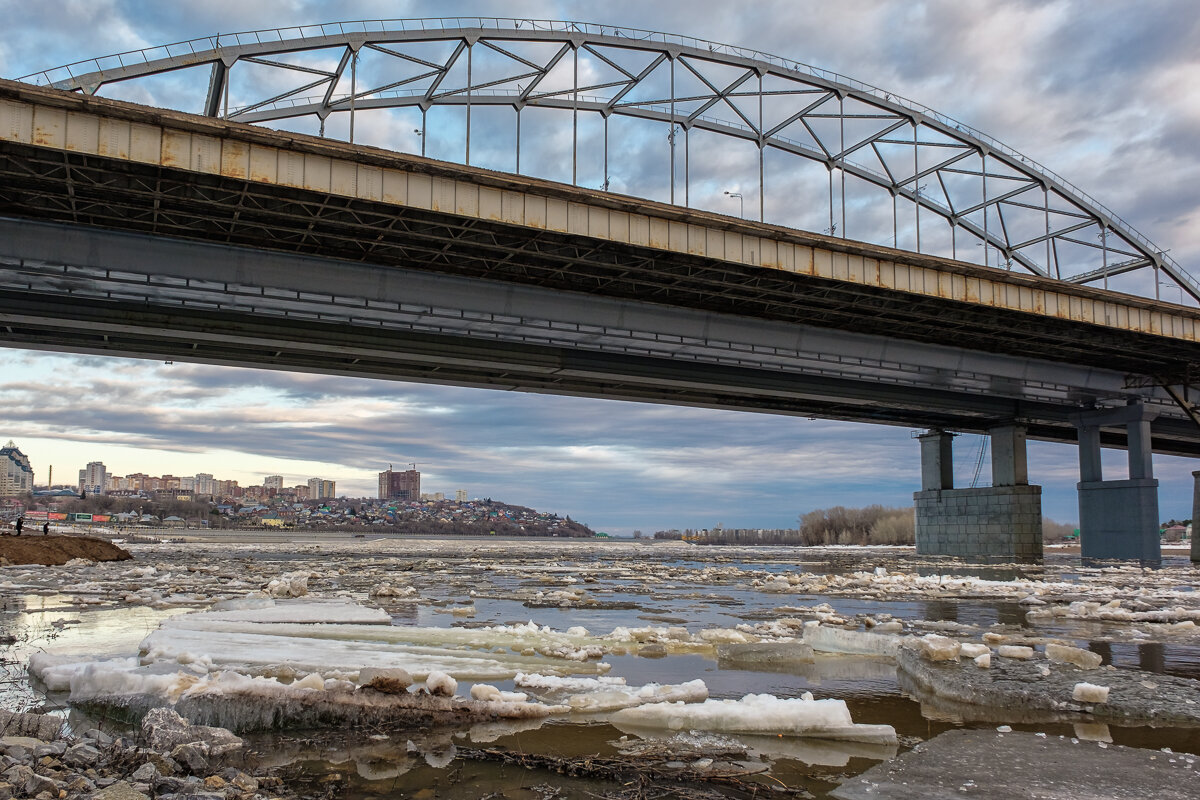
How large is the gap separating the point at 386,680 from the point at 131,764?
210 centimetres

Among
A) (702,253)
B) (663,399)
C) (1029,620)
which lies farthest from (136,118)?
(663,399)

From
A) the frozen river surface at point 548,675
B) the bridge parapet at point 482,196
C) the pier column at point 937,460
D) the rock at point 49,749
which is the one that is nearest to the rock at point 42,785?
the rock at point 49,749

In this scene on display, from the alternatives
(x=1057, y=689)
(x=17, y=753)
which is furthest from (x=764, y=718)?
(x=17, y=753)

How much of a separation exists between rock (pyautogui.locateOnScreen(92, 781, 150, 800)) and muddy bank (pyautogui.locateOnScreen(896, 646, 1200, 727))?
611cm

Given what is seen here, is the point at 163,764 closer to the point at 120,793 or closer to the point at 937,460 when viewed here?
the point at 120,793

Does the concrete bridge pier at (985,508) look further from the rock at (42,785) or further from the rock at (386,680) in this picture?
the rock at (42,785)

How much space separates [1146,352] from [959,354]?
10538 millimetres

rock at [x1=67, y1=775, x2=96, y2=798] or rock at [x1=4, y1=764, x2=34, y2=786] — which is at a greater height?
rock at [x1=4, y1=764, x2=34, y2=786]

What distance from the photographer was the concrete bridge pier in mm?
51312

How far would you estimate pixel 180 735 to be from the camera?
16.0 ft

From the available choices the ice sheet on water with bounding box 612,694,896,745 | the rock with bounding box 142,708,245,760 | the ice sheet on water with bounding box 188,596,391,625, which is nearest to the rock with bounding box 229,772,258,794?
the rock with bounding box 142,708,245,760

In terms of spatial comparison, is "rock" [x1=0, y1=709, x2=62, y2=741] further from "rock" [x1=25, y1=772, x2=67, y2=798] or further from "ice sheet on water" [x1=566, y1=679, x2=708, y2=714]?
"ice sheet on water" [x1=566, y1=679, x2=708, y2=714]

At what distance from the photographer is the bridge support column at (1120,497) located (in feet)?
158

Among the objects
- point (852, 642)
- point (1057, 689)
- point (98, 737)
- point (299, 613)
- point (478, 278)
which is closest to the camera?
point (98, 737)
